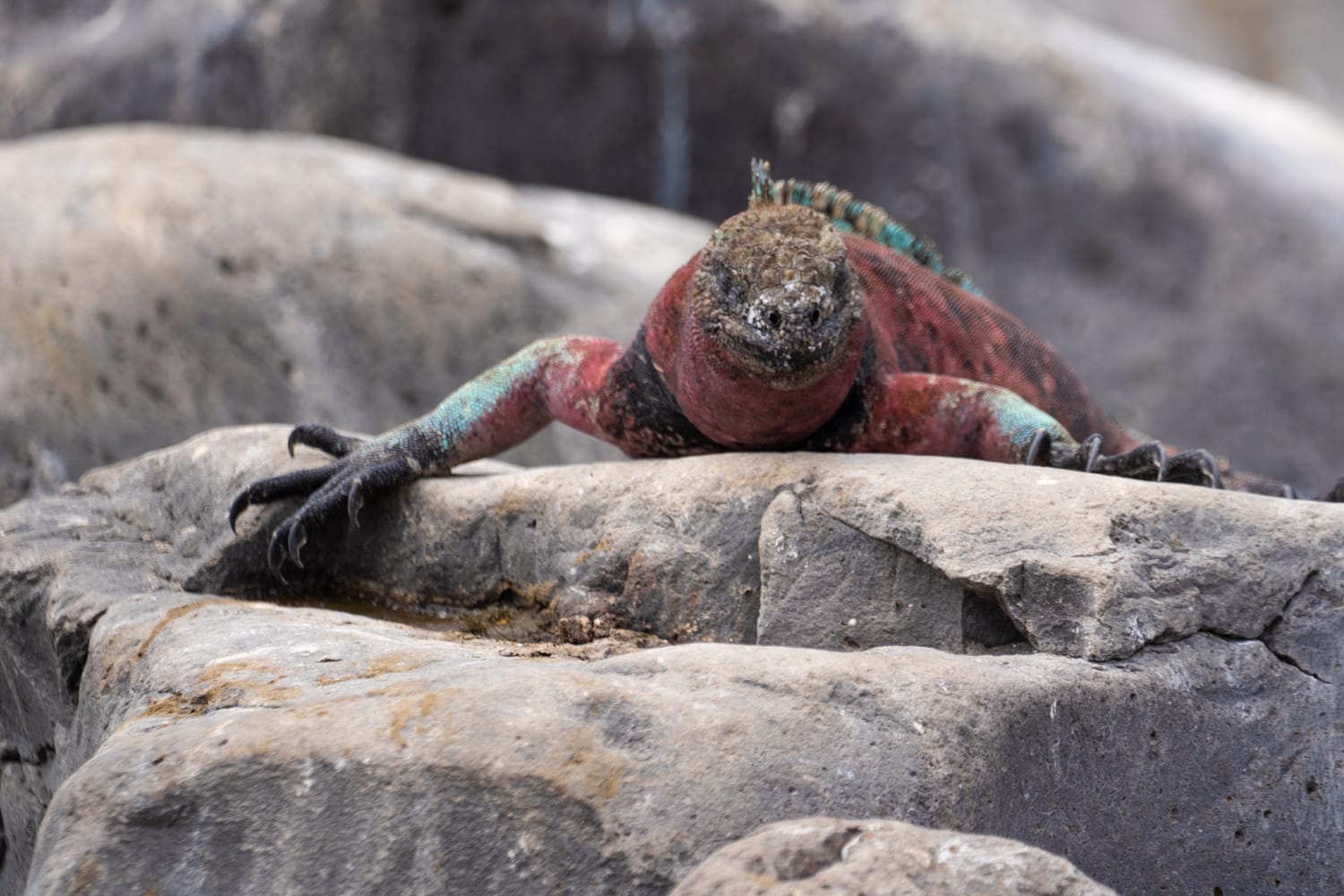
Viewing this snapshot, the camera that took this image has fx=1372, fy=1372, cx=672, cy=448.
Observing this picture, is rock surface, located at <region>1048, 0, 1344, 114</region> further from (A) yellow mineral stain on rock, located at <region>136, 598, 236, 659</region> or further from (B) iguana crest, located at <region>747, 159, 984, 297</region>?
(A) yellow mineral stain on rock, located at <region>136, 598, 236, 659</region>

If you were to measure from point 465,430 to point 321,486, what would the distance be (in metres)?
0.40

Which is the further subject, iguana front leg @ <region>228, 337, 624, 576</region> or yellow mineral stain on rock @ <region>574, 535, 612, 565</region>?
iguana front leg @ <region>228, 337, 624, 576</region>

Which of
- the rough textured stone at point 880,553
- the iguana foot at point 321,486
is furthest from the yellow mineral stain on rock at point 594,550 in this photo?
the iguana foot at point 321,486

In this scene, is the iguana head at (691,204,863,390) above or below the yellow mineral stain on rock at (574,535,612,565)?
above

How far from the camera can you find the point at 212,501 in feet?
11.9

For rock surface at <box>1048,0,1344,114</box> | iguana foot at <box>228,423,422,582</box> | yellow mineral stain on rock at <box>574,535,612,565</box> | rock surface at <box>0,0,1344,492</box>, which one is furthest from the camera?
rock surface at <box>1048,0,1344,114</box>

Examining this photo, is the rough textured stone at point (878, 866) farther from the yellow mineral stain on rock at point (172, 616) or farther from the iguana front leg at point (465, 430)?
the iguana front leg at point (465, 430)

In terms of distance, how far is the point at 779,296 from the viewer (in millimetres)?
2840

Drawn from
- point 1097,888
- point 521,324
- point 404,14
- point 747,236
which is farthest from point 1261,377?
point 1097,888

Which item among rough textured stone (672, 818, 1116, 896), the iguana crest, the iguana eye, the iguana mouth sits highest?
the iguana crest

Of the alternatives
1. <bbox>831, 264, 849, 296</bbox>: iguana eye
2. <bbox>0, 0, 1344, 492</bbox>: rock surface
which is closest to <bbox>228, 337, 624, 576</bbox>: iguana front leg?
<bbox>831, 264, 849, 296</bbox>: iguana eye

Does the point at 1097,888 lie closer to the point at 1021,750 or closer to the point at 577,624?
the point at 1021,750

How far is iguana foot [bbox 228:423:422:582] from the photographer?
3.35 m

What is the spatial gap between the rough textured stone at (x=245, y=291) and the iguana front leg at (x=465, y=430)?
2.56m
